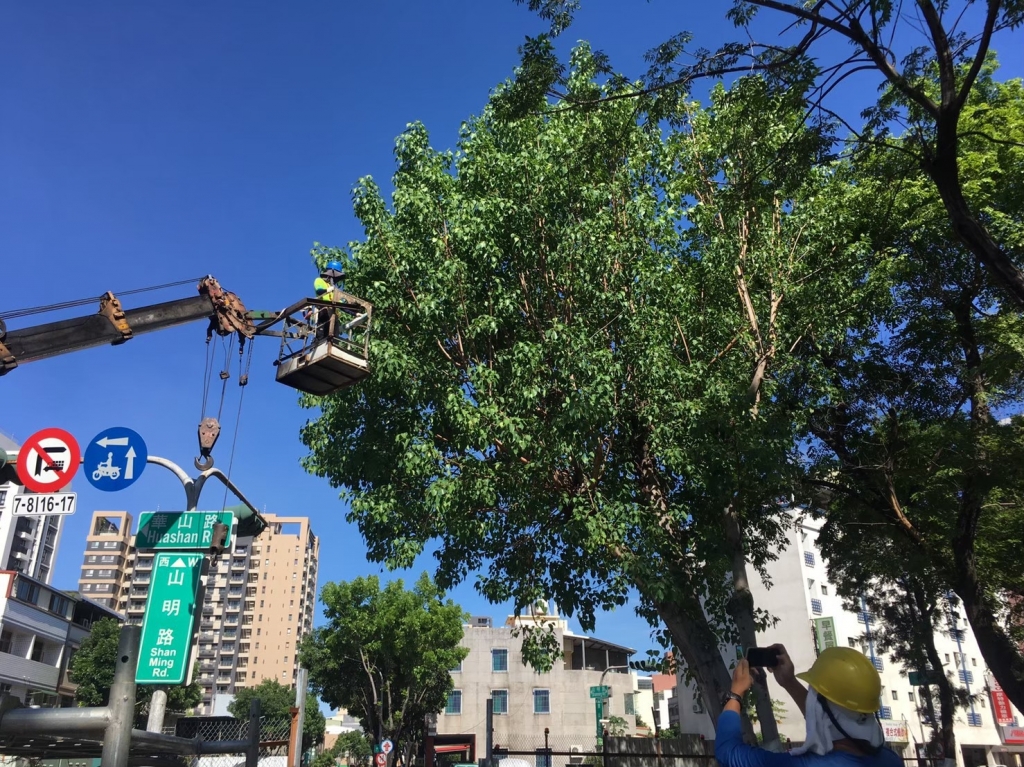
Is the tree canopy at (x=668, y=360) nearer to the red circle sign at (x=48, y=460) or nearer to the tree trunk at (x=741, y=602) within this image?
the tree trunk at (x=741, y=602)

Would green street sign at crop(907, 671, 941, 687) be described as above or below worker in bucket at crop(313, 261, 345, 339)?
below

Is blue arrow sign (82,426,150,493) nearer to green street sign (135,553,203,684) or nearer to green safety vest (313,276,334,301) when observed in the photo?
green street sign (135,553,203,684)

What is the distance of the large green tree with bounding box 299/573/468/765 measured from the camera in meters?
32.2

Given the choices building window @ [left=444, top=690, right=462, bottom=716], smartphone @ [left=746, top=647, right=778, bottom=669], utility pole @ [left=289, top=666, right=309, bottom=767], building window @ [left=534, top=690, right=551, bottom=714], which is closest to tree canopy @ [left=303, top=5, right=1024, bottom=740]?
utility pole @ [left=289, top=666, right=309, bottom=767]

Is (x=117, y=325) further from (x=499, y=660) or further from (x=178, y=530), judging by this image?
(x=499, y=660)

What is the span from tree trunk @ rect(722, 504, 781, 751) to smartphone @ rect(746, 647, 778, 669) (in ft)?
22.5

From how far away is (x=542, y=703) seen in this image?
143 ft

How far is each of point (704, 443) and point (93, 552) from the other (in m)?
115

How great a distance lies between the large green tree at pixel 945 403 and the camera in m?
11.9

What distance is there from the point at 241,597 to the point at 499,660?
7597 centimetres

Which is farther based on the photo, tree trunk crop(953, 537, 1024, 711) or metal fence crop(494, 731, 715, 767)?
metal fence crop(494, 731, 715, 767)

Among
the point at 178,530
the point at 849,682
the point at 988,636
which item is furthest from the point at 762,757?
the point at 988,636

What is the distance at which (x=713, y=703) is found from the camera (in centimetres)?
1062

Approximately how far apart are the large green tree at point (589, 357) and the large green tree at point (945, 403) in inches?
49.3
